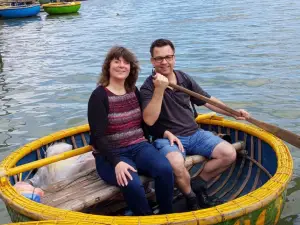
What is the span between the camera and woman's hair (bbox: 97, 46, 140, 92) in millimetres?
3752

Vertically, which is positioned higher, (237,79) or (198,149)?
(198,149)

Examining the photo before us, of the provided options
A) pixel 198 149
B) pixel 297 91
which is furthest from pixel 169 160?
pixel 297 91

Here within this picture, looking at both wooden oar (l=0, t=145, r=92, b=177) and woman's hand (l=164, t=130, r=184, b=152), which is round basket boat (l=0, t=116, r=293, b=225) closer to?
wooden oar (l=0, t=145, r=92, b=177)

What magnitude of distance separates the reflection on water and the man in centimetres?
104

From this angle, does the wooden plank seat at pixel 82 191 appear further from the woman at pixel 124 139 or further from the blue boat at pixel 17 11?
the blue boat at pixel 17 11

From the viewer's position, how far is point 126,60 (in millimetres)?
3756

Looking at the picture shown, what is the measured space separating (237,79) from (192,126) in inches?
221

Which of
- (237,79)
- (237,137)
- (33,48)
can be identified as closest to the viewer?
(237,137)

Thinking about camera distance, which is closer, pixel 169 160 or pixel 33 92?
pixel 169 160

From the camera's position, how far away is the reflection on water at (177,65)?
7633mm

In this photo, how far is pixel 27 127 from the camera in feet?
24.8

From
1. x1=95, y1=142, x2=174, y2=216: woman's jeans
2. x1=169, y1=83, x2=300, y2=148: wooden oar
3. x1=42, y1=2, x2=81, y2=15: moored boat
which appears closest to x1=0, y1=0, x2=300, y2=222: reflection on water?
x1=169, y1=83, x2=300, y2=148: wooden oar

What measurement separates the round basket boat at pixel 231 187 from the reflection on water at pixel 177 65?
0.59m

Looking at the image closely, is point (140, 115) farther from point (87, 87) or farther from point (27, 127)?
point (87, 87)
